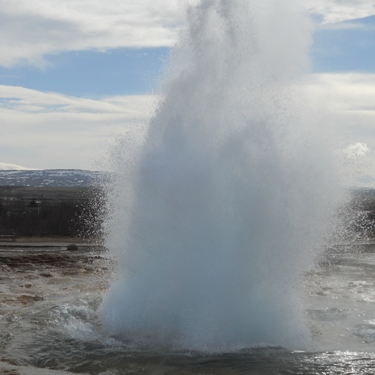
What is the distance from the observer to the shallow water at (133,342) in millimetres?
7699

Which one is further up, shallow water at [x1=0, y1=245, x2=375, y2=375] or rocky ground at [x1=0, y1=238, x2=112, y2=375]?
shallow water at [x1=0, y1=245, x2=375, y2=375]

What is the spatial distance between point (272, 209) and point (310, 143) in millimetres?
1380

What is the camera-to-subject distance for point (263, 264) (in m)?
8.84

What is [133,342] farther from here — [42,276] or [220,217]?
[42,276]

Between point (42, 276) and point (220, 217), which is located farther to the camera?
point (42, 276)

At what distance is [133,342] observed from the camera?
870 centimetres

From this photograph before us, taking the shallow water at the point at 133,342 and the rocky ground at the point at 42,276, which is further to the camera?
the rocky ground at the point at 42,276

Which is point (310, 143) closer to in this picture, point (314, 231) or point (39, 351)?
point (314, 231)

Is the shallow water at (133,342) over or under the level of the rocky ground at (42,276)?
over

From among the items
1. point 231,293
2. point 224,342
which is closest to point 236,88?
point 231,293

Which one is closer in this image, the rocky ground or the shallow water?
the shallow water

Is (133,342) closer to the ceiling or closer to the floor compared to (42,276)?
closer to the ceiling

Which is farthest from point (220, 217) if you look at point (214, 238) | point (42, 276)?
point (42, 276)

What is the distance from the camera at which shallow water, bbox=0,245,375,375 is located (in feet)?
25.3
